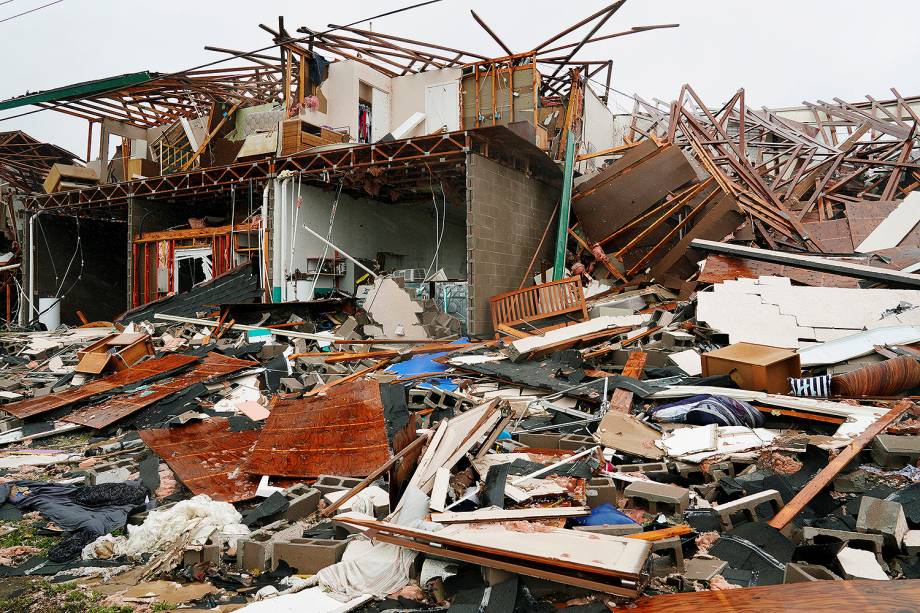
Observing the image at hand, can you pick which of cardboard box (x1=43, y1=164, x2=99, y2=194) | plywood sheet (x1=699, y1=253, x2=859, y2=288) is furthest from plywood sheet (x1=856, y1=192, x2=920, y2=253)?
cardboard box (x1=43, y1=164, x2=99, y2=194)

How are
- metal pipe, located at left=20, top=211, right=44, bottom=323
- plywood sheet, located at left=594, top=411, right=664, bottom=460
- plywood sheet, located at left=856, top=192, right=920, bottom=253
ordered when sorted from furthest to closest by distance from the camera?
1. metal pipe, located at left=20, top=211, right=44, bottom=323
2. plywood sheet, located at left=856, top=192, right=920, bottom=253
3. plywood sheet, located at left=594, top=411, right=664, bottom=460

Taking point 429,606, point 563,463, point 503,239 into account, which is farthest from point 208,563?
point 503,239

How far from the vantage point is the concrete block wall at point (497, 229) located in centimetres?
1313

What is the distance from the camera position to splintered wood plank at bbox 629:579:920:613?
2529 mm

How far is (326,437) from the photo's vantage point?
626 cm

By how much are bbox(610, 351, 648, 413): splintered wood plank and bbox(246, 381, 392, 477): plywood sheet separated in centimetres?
265

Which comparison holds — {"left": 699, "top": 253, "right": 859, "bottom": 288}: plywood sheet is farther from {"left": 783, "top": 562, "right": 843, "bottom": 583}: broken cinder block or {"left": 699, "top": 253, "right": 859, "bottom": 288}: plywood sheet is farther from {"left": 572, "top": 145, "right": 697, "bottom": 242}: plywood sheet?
{"left": 783, "top": 562, "right": 843, "bottom": 583}: broken cinder block

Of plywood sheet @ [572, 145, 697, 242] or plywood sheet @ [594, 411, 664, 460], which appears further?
plywood sheet @ [572, 145, 697, 242]

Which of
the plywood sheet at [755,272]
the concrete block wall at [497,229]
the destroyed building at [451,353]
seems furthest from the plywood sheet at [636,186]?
the plywood sheet at [755,272]

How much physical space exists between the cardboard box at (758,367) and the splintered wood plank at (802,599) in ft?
13.1

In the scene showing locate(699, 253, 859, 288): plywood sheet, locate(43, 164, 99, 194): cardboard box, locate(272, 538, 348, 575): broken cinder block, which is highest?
locate(43, 164, 99, 194): cardboard box

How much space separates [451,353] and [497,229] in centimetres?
445

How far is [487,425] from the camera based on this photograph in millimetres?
5277

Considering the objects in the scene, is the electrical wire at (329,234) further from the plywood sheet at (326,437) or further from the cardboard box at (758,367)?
the cardboard box at (758,367)
